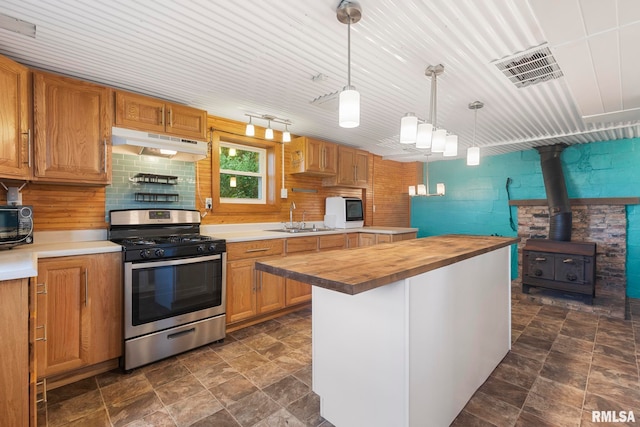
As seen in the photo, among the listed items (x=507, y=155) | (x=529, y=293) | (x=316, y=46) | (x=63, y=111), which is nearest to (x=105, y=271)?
(x=63, y=111)

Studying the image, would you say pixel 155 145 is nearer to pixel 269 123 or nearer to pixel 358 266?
pixel 269 123

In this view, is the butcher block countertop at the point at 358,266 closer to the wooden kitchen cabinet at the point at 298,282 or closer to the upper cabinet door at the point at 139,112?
the wooden kitchen cabinet at the point at 298,282

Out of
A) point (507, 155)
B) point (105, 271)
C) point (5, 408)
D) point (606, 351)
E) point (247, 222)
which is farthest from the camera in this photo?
point (507, 155)

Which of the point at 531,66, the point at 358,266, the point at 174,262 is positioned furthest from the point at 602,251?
the point at 174,262

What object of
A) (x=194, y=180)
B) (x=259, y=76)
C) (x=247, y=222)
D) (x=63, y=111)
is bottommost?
(x=247, y=222)

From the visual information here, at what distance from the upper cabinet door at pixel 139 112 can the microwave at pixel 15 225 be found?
3.07ft

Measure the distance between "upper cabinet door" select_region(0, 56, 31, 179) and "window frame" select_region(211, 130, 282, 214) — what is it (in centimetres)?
158

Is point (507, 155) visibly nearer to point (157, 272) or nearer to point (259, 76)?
point (259, 76)

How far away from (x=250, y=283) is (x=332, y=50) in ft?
7.52

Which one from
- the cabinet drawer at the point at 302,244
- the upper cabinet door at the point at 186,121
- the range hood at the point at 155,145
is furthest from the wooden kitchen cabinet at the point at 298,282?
the upper cabinet door at the point at 186,121

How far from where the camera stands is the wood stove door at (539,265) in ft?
13.0

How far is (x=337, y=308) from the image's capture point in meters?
1.60

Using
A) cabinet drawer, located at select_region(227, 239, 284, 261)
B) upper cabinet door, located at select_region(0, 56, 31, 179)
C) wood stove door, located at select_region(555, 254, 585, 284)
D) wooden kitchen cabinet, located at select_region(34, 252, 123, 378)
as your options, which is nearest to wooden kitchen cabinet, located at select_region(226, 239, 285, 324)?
cabinet drawer, located at select_region(227, 239, 284, 261)

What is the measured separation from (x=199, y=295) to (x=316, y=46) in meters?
2.25
